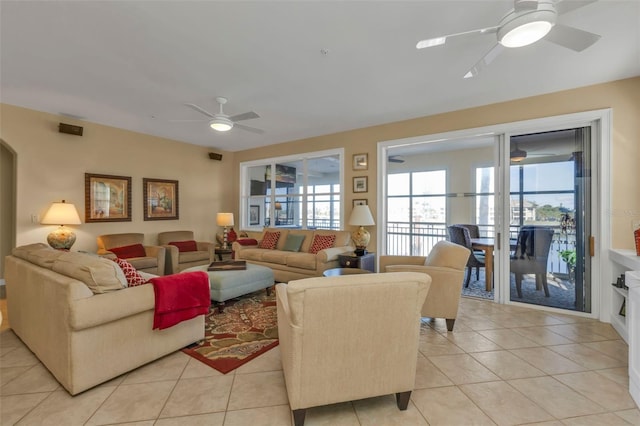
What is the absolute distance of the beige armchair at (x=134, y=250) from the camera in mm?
4484

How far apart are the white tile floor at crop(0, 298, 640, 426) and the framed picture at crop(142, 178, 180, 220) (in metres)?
3.09

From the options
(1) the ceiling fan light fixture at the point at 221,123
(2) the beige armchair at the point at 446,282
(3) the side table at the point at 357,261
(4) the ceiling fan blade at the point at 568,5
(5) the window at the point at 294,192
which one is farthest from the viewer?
(5) the window at the point at 294,192

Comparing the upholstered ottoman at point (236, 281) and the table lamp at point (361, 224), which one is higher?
the table lamp at point (361, 224)

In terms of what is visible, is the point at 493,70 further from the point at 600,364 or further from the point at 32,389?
the point at 32,389

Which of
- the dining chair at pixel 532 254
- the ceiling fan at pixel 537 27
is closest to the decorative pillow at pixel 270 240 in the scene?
the dining chair at pixel 532 254

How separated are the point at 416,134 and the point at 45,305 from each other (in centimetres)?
467

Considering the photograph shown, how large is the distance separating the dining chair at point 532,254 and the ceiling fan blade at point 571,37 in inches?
94.1

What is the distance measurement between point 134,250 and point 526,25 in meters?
5.49

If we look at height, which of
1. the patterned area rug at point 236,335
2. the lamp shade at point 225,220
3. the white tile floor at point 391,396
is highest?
the lamp shade at point 225,220

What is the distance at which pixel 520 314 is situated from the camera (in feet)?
11.3

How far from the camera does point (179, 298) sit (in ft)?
7.68

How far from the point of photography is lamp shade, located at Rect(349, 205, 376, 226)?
4.52 m

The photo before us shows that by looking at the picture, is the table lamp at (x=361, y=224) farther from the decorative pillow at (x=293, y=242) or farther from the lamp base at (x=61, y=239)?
the lamp base at (x=61, y=239)

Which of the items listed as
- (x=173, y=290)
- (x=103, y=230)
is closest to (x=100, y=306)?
(x=173, y=290)
